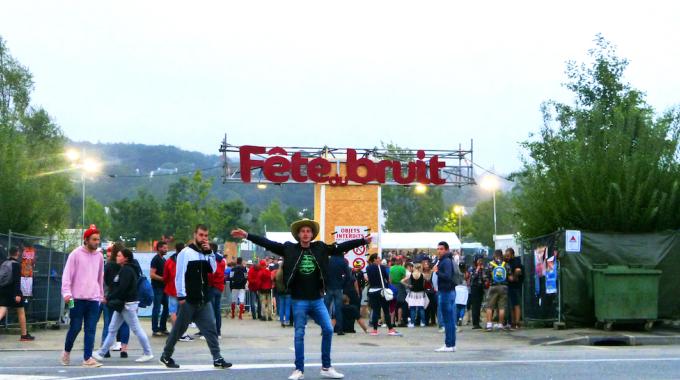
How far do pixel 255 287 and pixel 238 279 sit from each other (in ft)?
5.56

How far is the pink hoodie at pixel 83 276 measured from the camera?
12188 mm

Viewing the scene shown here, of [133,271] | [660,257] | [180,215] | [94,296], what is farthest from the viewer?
[180,215]

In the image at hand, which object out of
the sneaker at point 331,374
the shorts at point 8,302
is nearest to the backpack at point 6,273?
the shorts at point 8,302

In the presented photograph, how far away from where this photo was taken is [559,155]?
21297mm

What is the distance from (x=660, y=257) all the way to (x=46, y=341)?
1184 cm

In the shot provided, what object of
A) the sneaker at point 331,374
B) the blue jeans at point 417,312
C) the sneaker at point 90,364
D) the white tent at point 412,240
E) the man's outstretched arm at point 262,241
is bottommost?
the sneaker at point 90,364

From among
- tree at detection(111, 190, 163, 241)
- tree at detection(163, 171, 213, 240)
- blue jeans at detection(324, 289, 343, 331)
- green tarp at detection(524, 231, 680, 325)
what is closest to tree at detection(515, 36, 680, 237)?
green tarp at detection(524, 231, 680, 325)

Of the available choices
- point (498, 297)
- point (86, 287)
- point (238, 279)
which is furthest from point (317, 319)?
point (238, 279)

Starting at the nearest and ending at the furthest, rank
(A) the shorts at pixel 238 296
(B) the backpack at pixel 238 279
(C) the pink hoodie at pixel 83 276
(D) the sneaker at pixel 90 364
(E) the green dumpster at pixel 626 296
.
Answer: (C) the pink hoodie at pixel 83 276 < (D) the sneaker at pixel 90 364 < (E) the green dumpster at pixel 626 296 < (B) the backpack at pixel 238 279 < (A) the shorts at pixel 238 296

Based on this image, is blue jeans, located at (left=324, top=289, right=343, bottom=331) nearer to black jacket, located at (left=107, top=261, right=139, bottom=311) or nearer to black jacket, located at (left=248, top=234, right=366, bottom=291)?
black jacket, located at (left=107, top=261, right=139, bottom=311)

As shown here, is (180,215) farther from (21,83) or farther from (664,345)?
(664,345)

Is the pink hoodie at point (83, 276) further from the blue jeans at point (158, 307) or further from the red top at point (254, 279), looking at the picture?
the red top at point (254, 279)

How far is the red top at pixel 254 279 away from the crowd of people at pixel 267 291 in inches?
1.1

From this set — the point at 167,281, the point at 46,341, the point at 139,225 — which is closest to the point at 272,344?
the point at 167,281
